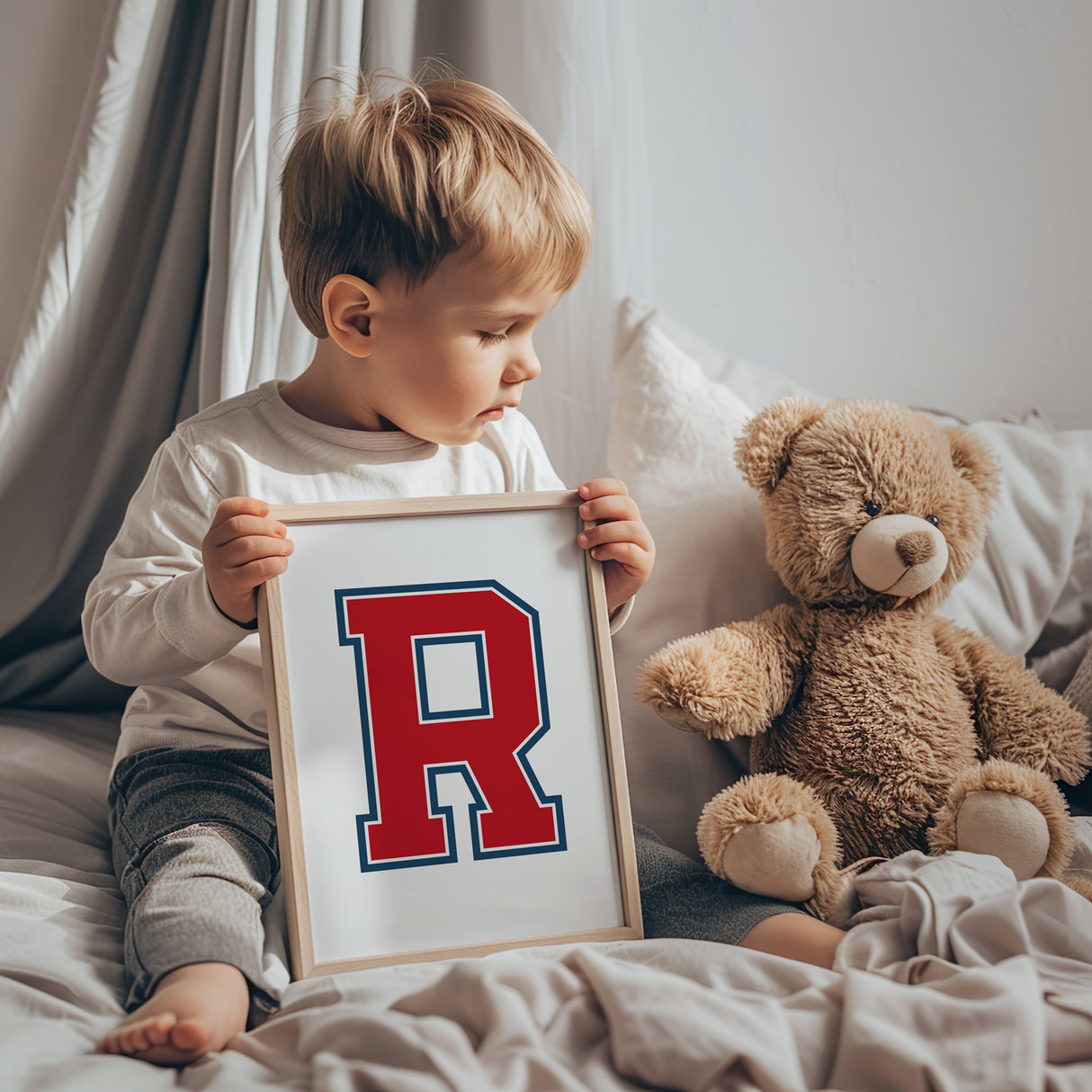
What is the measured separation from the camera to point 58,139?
4.24 ft

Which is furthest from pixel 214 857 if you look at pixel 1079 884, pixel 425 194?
pixel 1079 884

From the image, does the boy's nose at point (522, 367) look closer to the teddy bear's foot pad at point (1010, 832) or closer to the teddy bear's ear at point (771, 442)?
the teddy bear's ear at point (771, 442)

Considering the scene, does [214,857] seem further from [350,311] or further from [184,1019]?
[350,311]

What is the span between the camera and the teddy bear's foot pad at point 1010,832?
77cm

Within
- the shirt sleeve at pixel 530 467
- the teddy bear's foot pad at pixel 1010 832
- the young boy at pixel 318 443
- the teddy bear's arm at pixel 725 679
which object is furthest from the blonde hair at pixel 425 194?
the teddy bear's foot pad at pixel 1010 832

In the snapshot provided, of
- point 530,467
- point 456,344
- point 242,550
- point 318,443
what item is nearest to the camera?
point 242,550

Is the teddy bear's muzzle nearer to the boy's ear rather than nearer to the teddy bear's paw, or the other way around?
the teddy bear's paw

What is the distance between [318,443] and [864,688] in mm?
546

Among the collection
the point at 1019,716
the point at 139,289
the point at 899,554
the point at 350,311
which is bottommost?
the point at 1019,716

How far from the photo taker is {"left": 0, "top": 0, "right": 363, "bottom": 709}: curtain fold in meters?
1.18

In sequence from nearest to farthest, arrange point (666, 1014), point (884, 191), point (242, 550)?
point (666, 1014)
point (242, 550)
point (884, 191)

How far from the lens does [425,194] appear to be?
78 cm

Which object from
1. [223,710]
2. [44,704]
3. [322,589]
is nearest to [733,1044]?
[322,589]

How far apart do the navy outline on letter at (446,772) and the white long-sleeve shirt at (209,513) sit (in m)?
0.17
